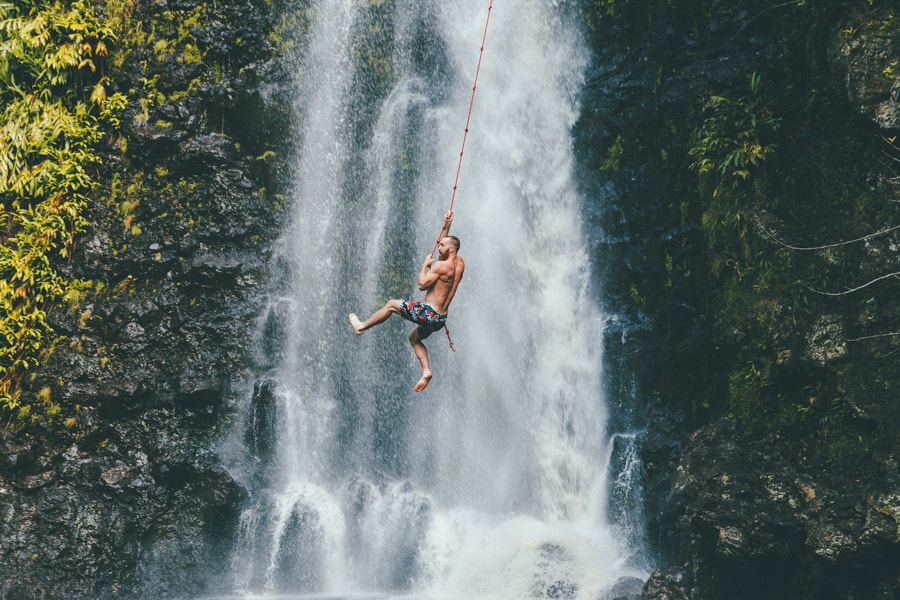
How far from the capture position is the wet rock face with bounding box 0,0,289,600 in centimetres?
1163

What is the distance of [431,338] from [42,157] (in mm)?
7337

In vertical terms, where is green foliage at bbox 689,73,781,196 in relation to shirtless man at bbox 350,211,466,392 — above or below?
above

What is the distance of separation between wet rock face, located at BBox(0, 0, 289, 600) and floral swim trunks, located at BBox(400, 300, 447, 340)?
580 centimetres

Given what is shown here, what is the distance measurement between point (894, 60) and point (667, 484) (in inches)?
254

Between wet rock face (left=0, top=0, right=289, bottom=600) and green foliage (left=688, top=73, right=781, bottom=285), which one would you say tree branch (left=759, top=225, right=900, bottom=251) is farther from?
wet rock face (left=0, top=0, right=289, bottom=600)

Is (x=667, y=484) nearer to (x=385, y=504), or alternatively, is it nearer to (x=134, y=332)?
(x=385, y=504)

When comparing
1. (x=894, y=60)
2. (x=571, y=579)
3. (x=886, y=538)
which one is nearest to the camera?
(x=886, y=538)

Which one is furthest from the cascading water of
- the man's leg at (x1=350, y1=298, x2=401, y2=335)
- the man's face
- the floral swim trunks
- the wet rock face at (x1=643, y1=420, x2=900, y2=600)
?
the man's face

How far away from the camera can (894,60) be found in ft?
30.4

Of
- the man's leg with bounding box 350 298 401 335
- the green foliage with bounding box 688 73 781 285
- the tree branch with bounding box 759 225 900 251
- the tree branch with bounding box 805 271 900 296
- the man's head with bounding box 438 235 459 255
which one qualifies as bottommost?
the man's leg with bounding box 350 298 401 335

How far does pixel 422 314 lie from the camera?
8633 millimetres

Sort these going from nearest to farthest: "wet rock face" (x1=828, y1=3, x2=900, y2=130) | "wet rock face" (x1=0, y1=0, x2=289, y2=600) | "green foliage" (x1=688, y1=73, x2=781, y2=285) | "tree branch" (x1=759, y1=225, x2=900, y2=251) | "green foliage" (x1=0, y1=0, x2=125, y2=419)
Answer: "tree branch" (x1=759, y1=225, x2=900, y2=251)
"wet rock face" (x1=828, y1=3, x2=900, y2=130)
"green foliage" (x1=688, y1=73, x2=781, y2=285)
"wet rock face" (x1=0, y1=0, x2=289, y2=600)
"green foliage" (x1=0, y1=0, x2=125, y2=419)

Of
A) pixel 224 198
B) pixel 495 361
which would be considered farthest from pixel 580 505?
pixel 224 198

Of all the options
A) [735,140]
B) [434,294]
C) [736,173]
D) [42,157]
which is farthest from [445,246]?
[42,157]
